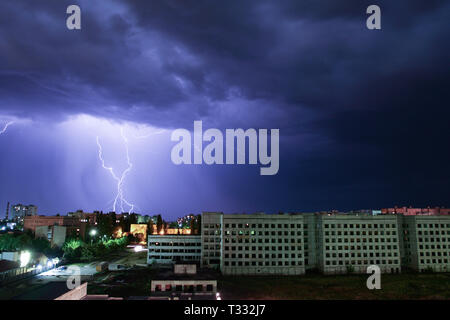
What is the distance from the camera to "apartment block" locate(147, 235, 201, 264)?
6259 centimetres

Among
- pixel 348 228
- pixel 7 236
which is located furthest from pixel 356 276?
pixel 7 236

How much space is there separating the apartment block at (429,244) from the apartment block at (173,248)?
1622 inches

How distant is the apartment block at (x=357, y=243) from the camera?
5609cm

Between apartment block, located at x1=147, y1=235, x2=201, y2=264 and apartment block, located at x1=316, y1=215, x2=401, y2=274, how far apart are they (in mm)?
24104

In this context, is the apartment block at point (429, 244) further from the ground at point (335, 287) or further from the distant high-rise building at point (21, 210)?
the distant high-rise building at point (21, 210)

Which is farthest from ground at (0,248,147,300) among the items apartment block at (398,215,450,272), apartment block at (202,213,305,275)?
apartment block at (398,215,450,272)

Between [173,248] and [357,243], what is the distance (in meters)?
35.3

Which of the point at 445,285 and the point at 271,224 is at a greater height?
the point at 271,224

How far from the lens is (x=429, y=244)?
59.0 m

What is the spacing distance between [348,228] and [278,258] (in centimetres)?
1446

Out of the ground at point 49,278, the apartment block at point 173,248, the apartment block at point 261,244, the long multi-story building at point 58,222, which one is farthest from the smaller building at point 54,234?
the apartment block at point 261,244
